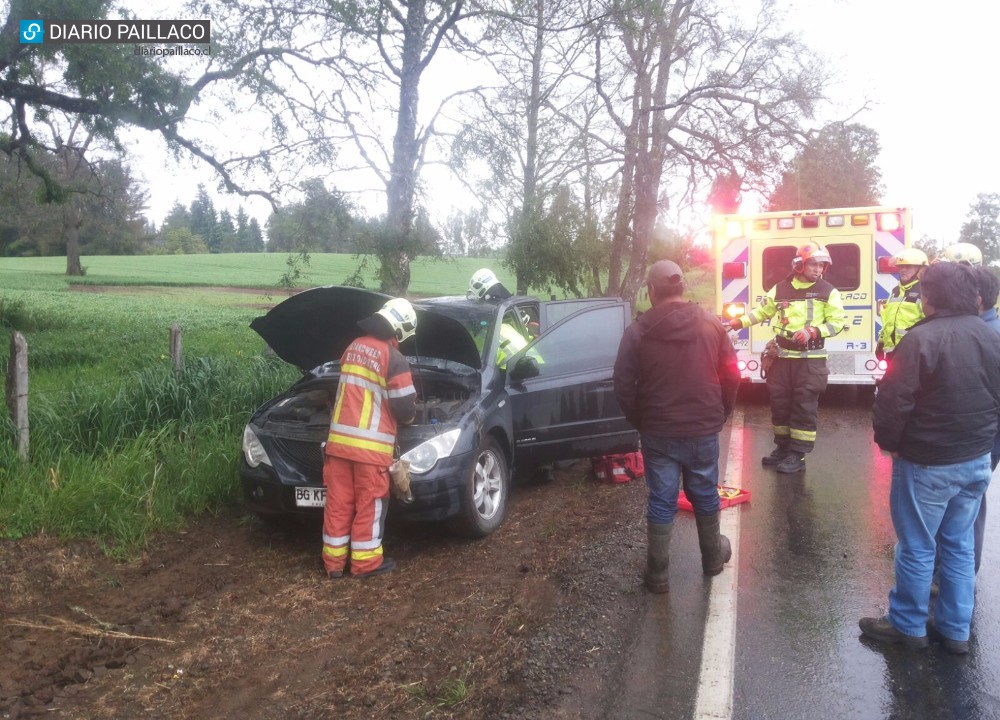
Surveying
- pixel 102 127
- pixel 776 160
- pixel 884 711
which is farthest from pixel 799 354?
pixel 776 160

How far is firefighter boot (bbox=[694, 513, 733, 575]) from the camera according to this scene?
4633mm

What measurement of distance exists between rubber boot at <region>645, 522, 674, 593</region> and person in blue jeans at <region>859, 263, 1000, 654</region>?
42.1 inches

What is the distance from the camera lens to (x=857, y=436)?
8.55 m

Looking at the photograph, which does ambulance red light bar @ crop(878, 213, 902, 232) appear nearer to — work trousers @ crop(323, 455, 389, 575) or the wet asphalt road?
the wet asphalt road

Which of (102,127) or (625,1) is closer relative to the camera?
(102,127)

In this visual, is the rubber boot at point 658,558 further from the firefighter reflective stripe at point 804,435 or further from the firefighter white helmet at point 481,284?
the firefighter white helmet at point 481,284

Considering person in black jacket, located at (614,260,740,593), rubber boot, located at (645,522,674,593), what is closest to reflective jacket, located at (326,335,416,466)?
person in black jacket, located at (614,260,740,593)

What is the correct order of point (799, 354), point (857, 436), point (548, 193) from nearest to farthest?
point (799, 354) → point (857, 436) → point (548, 193)

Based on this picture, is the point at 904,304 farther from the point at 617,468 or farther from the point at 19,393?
the point at 19,393

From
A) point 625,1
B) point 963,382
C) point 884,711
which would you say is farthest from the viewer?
point 625,1

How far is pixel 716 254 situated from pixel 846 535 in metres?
5.68

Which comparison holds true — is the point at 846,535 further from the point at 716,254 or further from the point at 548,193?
the point at 548,193

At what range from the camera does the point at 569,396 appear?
6512 mm
